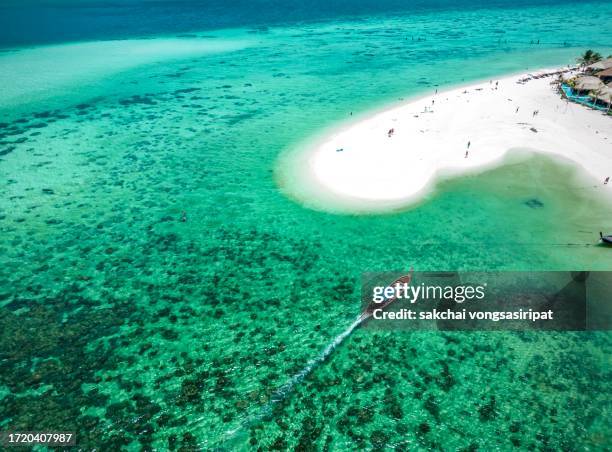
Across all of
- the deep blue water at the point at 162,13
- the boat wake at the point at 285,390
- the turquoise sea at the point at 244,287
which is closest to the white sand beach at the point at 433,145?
the turquoise sea at the point at 244,287

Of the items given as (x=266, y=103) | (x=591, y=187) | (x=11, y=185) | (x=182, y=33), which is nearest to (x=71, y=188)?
(x=11, y=185)

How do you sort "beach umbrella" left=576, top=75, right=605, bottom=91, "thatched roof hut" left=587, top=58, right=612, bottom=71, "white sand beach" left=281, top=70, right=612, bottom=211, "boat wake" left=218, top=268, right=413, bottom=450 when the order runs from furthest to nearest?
"thatched roof hut" left=587, top=58, right=612, bottom=71
"beach umbrella" left=576, top=75, right=605, bottom=91
"white sand beach" left=281, top=70, right=612, bottom=211
"boat wake" left=218, top=268, right=413, bottom=450

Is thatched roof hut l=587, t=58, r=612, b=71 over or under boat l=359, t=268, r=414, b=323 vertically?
over

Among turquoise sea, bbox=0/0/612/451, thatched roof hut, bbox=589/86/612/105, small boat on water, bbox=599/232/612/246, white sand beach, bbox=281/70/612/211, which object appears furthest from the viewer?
thatched roof hut, bbox=589/86/612/105

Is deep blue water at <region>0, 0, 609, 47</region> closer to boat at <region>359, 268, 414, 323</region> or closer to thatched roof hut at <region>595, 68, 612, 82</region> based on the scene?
thatched roof hut at <region>595, 68, 612, 82</region>

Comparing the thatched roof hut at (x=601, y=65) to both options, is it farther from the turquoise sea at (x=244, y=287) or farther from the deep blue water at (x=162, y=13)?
the deep blue water at (x=162, y=13)

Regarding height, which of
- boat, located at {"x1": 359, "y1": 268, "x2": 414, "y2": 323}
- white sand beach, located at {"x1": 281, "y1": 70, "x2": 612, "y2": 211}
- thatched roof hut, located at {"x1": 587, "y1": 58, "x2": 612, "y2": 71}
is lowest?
boat, located at {"x1": 359, "y1": 268, "x2": 414, "y2": 323}

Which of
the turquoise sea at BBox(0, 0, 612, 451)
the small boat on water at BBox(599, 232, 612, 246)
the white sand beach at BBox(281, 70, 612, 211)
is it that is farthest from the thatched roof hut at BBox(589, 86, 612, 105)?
the small boat on water at BBox(599, 232, 612, 246)
